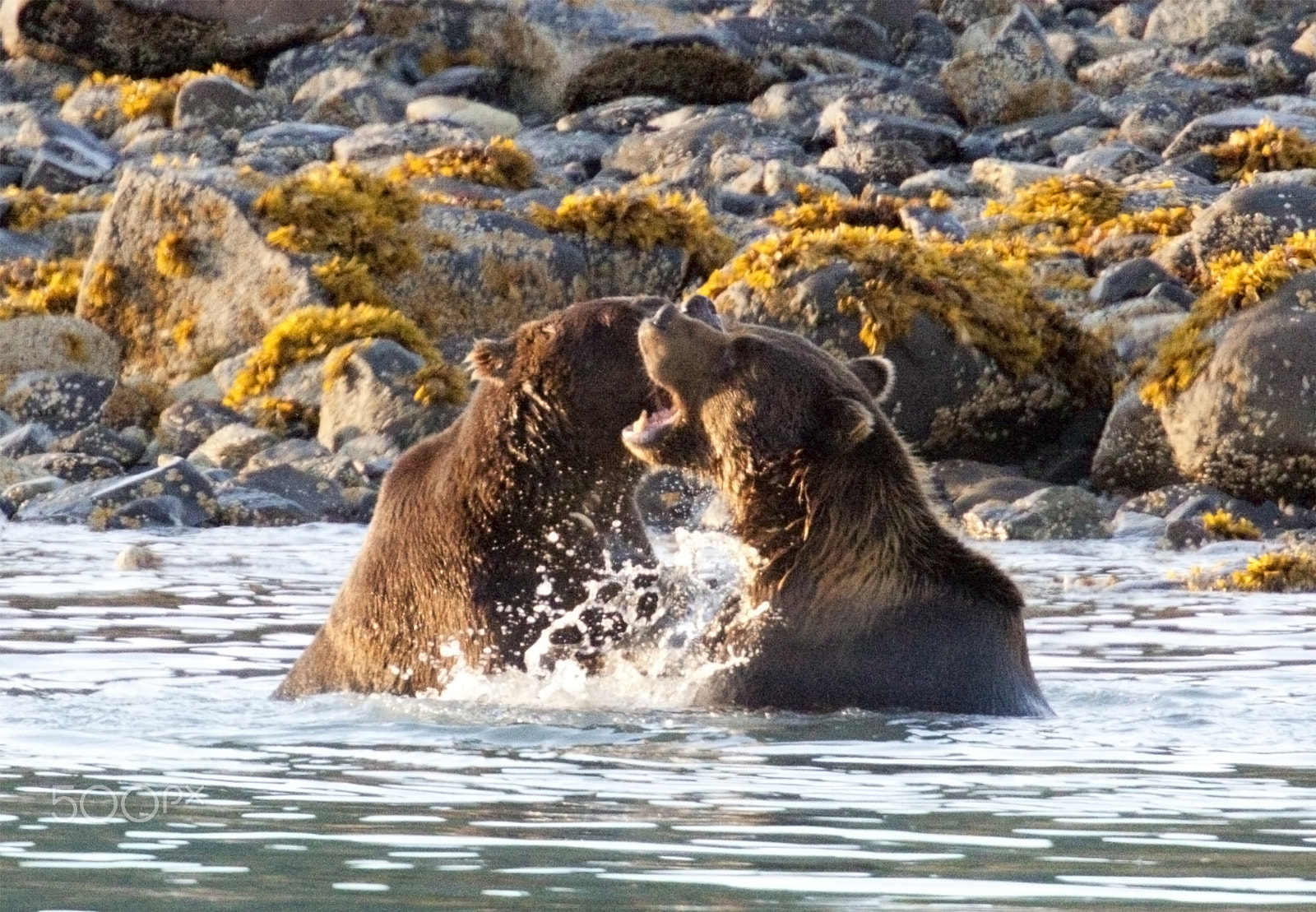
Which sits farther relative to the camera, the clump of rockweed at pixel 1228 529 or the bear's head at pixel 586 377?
the clump of rockweed at pixel 1228 529

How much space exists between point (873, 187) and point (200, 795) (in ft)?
59.9

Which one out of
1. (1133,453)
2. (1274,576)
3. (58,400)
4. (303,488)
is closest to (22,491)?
(303,488)

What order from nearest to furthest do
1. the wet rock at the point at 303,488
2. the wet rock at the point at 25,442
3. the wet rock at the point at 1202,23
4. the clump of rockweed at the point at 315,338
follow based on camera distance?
the wet rock at the point at 303,488, the wet rock at the point at 25,442, the clump of rockweed at the point at 315,338, the wet rock at the point at 1202,23

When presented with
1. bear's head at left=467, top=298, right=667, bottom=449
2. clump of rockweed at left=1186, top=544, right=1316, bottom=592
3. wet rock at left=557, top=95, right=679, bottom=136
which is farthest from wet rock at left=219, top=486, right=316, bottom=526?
wet rock at left=557, top=95, right=679, bottom=136

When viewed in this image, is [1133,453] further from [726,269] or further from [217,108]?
[217,108]

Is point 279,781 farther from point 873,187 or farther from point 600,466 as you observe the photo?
point 873,187

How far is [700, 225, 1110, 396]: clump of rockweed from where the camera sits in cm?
1509

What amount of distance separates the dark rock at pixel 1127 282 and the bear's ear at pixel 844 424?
33.4 feet

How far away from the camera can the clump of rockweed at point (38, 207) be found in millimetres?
22031

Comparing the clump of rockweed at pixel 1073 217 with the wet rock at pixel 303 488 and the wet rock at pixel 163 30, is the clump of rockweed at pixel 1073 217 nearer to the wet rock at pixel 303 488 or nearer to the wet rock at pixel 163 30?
the wet rock at pixel 303 488

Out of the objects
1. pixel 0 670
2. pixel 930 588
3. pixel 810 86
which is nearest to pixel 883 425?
pixel 930 588

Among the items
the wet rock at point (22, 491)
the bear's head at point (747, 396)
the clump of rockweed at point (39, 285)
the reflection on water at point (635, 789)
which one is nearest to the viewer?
the reflection on water at point (635, 789)

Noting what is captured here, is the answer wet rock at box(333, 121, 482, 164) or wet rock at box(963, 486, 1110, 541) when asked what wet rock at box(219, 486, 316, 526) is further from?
wet rock at box(333, 121, 482, 164)

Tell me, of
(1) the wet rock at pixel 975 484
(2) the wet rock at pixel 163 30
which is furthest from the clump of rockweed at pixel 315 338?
(2) the wet rock at pixel 163 30
